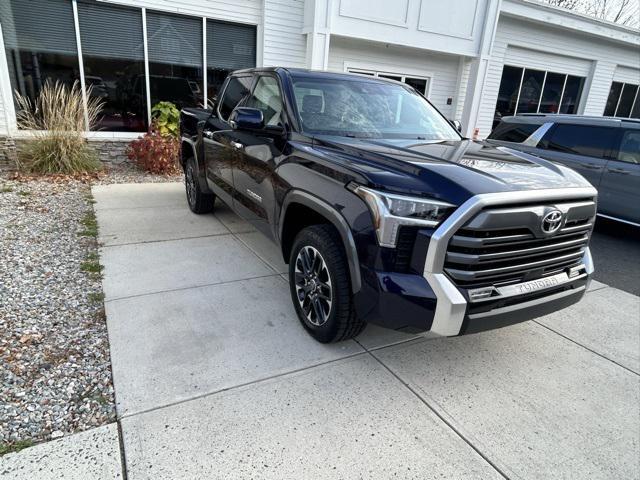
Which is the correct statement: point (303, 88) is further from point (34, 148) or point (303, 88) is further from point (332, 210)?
point (34, 148)

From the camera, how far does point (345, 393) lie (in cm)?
259

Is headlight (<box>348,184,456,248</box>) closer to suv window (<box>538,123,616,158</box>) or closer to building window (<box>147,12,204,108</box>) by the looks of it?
suv window (<box>538,123,616,158</box>)

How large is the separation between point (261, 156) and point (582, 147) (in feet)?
17.9

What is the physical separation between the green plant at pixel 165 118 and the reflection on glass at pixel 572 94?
42.2 feet

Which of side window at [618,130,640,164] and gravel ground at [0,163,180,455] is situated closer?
gravel ground at [0,163,180,455]

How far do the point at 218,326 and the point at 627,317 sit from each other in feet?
11.8

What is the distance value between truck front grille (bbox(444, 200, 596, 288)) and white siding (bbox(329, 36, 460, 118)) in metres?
8.74

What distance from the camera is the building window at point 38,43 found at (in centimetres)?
737

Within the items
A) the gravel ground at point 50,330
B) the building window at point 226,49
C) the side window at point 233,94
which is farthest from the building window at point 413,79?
→ the gravel ground at point 50,330

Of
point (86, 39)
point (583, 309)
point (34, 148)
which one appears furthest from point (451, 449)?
point (86, 39)

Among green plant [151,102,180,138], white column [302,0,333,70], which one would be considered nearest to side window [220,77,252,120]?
green plant [151,102,180,138]

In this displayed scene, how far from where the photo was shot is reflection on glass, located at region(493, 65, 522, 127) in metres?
13.0

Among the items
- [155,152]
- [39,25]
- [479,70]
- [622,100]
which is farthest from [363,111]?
[622,100]

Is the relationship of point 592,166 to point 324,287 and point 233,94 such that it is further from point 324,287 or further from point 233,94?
point 324,287
